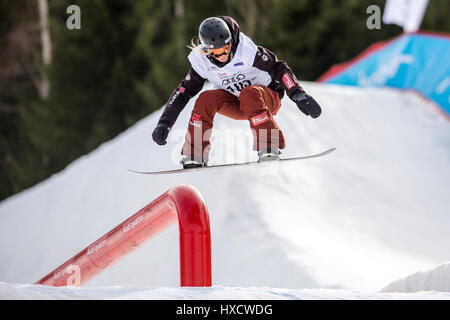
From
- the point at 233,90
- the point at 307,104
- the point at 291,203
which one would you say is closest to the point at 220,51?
the point at 233,90

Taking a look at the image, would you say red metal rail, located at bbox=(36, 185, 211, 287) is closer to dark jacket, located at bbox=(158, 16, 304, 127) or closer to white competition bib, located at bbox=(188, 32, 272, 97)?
dark jacket, located at bbox=(158, 16, 304, 127)

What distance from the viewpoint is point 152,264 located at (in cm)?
791

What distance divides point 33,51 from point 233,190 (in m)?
15.5

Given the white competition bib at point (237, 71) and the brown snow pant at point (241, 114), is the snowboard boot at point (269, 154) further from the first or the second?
the white competition bib at point (237, 71)

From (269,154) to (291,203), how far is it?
4.41m

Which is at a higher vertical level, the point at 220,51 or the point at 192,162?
the point at 220,51

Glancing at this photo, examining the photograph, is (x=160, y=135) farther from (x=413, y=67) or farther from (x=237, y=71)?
(x=413, y=67)

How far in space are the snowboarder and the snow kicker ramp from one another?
2.35 metres

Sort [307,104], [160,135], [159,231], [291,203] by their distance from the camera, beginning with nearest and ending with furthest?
[307,104] < [160,135] < [159,231] < [291,203]

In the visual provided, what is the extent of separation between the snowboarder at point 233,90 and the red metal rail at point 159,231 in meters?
0.31

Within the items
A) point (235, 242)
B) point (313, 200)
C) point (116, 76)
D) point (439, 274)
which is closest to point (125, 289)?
point (439, 274)

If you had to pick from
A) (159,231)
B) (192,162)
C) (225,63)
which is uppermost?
(225,63)

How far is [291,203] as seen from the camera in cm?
819
